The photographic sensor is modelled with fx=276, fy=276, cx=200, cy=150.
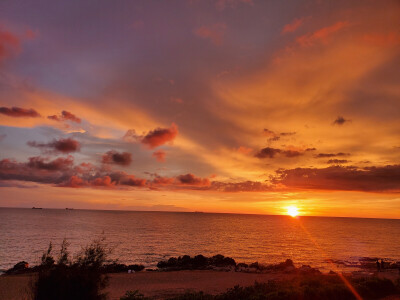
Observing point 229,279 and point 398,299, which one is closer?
point 398,299

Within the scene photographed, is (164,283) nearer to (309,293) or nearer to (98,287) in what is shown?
(309,293)

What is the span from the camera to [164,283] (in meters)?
34.0

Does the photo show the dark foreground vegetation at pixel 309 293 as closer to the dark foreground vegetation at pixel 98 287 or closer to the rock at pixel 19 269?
the dark foreground vegetation at pixel 98 287

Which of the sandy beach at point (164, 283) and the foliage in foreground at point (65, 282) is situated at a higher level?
the foliage in foreground at point (65, 282)

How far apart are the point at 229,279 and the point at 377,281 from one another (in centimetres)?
1739

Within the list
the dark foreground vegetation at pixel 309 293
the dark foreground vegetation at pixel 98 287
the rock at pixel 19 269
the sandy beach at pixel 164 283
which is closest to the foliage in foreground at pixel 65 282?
the dark foreground vegetation at pixel 98 287

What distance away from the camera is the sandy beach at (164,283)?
92.2 ft

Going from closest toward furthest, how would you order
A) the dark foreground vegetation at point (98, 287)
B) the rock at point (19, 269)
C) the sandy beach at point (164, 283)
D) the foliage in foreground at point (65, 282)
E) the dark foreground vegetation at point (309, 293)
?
1. the foliage in foreground at point (65, 282)
2. the dark foreground vegetation at point (98, 287)
3. the dark foreground vegetation at point (309, 293)
4. the sandy beach at point (164, 283)
5. the rock at point (19, 269)

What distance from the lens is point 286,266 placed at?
46.5 metres

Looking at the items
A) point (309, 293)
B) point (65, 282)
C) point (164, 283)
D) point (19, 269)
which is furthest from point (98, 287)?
point (19, 269)

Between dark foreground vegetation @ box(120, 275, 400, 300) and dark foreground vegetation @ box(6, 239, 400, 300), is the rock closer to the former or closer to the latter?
dark foreground vegetation @ box(6, 239, 400, 300)

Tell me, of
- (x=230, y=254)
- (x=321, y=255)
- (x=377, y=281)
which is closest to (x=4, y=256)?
(x=230, y=254)

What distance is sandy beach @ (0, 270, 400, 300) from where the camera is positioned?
28.1 meters

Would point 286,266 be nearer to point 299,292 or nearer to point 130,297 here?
point 299,292
